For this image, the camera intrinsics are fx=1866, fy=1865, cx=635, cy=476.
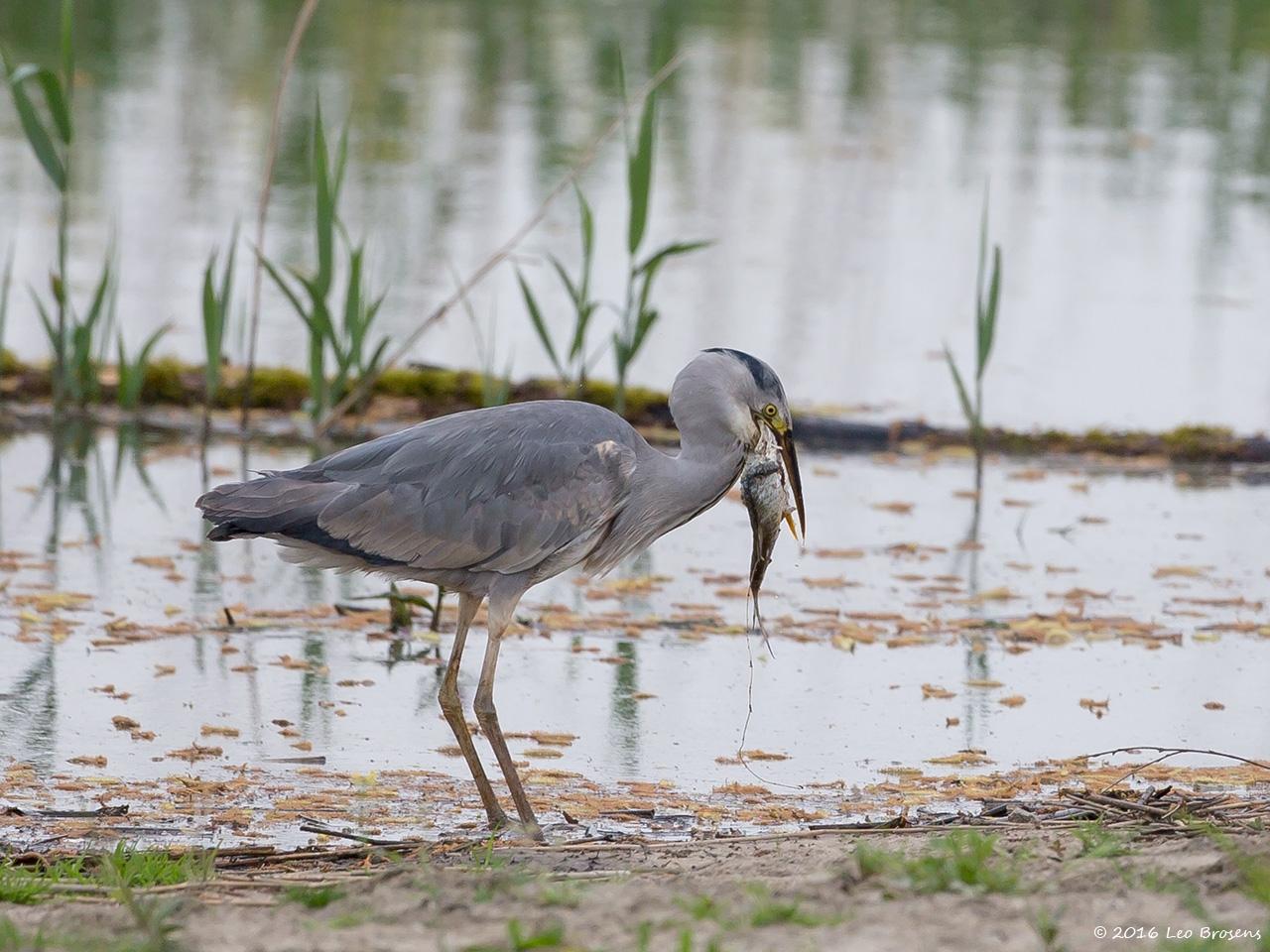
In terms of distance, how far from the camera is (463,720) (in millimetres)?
5246

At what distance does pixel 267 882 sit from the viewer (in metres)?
4.02

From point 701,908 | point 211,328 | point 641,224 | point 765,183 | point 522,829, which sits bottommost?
point 522,829

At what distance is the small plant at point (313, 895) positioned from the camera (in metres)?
3.79

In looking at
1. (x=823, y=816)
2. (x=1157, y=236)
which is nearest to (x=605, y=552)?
(x=823, y=816)

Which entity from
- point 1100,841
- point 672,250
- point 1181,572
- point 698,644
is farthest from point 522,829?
point 1181,572

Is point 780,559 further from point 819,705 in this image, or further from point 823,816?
point 823,816

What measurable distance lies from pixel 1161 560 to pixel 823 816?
10.2 feet

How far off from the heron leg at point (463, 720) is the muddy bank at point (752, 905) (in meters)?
0.67

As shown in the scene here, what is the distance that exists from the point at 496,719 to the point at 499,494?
62 centimetres

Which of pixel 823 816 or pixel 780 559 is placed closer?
pixel 823 816

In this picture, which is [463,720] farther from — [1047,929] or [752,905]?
[1047,929]

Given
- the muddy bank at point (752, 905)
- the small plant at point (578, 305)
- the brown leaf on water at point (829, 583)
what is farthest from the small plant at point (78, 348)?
the muddy bank at point (752, 905)

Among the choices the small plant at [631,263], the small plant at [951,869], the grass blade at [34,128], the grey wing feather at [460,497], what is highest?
the grass blade at [34,128]

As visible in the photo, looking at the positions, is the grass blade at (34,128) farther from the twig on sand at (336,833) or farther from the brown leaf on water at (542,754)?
the twig on sand at (336,833)
